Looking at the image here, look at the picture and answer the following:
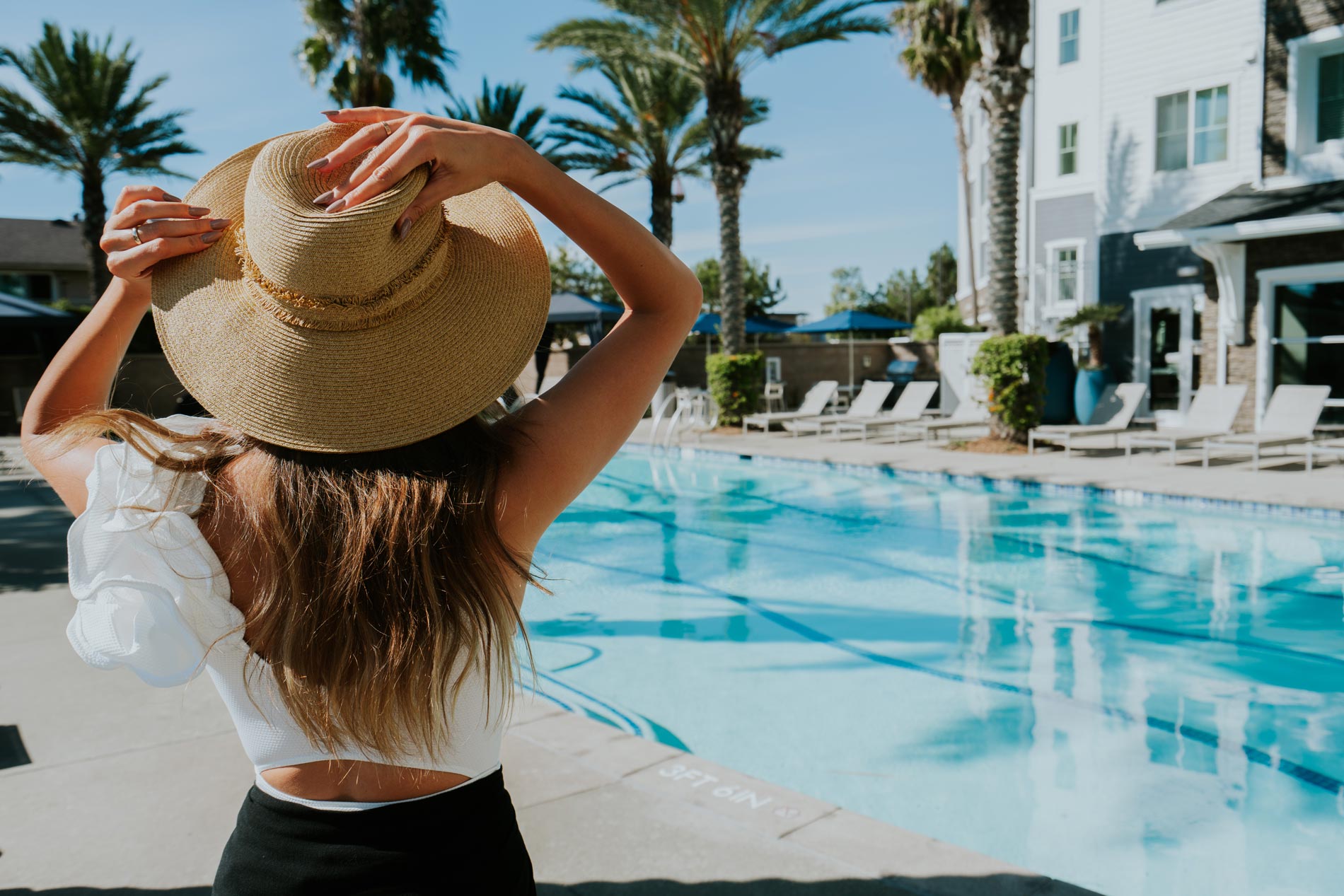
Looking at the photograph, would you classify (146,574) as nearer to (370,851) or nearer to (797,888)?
(370,851)

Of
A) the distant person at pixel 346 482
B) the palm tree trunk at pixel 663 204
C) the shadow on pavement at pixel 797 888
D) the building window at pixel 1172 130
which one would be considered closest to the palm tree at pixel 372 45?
the palm tree trunk at pixel 663 204

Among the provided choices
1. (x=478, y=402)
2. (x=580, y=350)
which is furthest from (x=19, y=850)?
(x=580, y=350)

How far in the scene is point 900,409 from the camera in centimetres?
1644

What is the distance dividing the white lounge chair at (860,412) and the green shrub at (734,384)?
3.89 ft

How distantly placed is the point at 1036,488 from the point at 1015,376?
3.11 metres

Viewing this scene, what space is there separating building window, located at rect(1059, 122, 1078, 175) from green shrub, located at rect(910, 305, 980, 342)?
507cm

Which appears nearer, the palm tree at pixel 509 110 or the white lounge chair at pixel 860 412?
the white lounge chair at pixel 860 412

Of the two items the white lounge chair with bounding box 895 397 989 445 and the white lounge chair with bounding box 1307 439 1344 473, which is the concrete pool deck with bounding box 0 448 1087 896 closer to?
the white lounge chair with bounding box 1307 439 1344 473

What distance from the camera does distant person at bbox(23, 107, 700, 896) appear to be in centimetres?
100

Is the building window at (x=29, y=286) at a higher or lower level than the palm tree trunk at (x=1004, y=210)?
higher

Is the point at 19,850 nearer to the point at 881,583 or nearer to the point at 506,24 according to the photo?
the point at 881,583

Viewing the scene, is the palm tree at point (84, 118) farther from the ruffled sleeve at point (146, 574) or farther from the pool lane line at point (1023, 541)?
the ruffled sleeve at point (146, 574)

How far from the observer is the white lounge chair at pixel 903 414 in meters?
15.8

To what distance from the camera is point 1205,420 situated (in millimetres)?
12820
